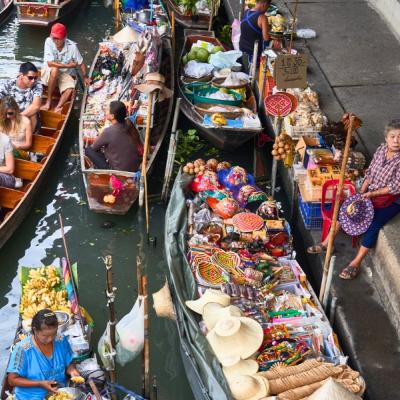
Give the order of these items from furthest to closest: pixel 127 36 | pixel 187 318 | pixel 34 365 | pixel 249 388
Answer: pixel 127 36 < pixel 187 318 < pixel 34 365 < pixel 249 388

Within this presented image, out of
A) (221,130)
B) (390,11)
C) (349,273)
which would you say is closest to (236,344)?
(349,273)

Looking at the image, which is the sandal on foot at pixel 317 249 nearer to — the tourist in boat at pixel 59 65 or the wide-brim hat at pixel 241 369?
the wide-brim hat at pixel 241 369

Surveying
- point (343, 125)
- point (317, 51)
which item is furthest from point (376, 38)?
point (343, 125)

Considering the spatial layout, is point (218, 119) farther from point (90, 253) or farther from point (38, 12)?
point (38, 12)

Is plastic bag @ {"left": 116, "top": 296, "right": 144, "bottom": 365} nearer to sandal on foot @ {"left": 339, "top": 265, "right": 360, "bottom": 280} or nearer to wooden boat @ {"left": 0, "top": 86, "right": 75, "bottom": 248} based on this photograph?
sandal on foot @ {"left": 339, "top": 265, "right": 360, "bottom": 280}

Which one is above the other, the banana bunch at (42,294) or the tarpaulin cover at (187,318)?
the tarpaulin cover at (187,318)

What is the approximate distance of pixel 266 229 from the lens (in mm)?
6742

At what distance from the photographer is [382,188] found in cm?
591

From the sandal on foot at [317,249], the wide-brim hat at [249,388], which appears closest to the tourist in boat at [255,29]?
the sandal on foot at [317,249]

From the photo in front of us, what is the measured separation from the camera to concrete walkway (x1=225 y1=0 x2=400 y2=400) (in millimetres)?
5559

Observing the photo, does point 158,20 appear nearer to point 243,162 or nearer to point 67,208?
point 243,162

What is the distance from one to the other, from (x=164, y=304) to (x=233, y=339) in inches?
52.3

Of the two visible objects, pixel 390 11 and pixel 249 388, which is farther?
pixel 390 11

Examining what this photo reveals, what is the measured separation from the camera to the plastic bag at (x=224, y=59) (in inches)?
390
